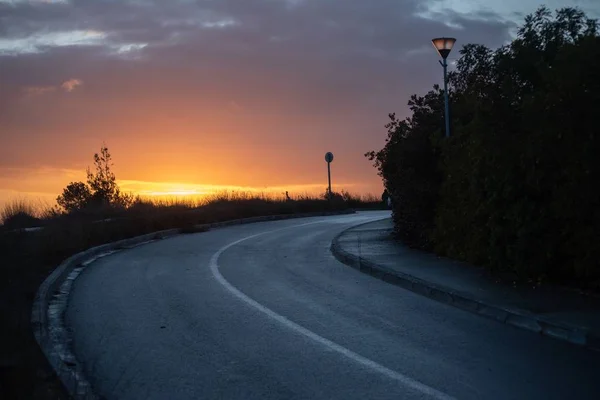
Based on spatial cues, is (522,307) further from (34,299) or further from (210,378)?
(34,299)

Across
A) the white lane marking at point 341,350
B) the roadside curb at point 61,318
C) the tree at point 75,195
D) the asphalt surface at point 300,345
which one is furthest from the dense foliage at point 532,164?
the tree at point 75,195

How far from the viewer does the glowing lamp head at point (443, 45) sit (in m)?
18.1

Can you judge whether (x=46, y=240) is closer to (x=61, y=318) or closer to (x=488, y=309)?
(x=61, y=318)

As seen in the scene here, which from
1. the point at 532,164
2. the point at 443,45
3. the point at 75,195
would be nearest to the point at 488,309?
the point at 532,164

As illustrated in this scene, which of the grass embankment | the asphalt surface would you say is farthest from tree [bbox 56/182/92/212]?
the asphalt surface

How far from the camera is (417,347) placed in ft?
27.7

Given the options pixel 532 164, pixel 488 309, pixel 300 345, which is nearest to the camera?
pixel 300 345

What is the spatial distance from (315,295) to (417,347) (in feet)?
13.3

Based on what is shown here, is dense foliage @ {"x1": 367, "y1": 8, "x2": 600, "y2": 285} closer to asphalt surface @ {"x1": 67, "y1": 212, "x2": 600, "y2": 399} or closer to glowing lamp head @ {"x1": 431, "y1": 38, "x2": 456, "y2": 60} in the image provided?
glowing lamp head @ {"x1": 431, "y1": 38, "x2": 456, "y2": 60}

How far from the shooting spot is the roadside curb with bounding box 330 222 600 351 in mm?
8758

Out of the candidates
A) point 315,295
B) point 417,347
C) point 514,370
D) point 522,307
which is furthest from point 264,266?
point 514,370

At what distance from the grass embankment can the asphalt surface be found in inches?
26.3

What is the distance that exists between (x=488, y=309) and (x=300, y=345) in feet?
10.9

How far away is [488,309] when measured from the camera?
10.5m
